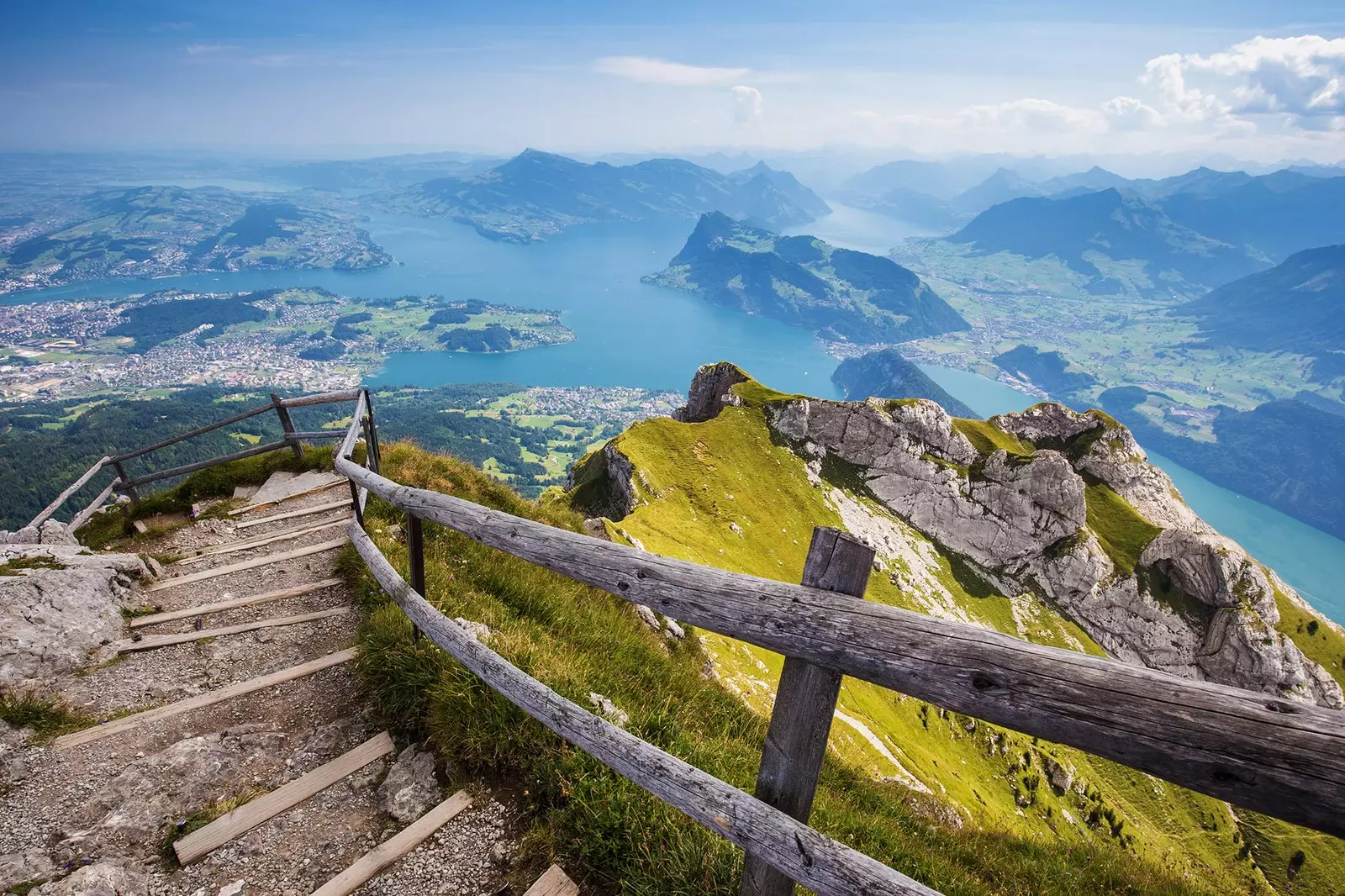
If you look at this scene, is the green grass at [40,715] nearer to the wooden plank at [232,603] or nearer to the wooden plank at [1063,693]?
the wooden plank at [232,603]

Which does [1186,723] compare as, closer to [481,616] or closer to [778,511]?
[481,616]

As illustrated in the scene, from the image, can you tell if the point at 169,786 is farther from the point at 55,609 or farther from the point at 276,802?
the point at 55,609

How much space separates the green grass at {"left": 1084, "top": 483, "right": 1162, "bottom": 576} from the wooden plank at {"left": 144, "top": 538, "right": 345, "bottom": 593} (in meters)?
89.6

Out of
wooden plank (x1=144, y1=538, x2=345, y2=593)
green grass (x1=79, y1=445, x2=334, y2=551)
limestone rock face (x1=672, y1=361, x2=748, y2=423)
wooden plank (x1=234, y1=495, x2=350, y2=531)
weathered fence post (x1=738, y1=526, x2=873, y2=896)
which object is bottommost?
limestone rock face (x1=672, y1=361, x2=748, y2=423)

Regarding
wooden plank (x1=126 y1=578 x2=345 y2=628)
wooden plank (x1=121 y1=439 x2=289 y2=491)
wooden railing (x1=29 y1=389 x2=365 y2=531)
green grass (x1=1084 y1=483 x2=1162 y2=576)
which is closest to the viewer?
wooden plank (x1=126 y1=578 x2=345 y2=628)

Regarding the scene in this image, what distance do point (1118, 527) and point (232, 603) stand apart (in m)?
95.1

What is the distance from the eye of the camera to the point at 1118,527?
77688 mm

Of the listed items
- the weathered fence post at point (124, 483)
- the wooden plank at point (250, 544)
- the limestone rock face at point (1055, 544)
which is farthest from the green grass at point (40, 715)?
the limestone rock face at point (1055, 544)

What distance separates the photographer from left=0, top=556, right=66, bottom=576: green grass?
Answer: 7.45m

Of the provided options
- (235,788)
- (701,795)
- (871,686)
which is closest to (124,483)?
(235,788)

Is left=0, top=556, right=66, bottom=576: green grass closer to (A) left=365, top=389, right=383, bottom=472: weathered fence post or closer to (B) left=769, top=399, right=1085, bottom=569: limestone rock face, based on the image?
(A) left=365, top=389, right=383, bottom=472: weathered fence post

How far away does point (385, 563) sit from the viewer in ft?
21.9

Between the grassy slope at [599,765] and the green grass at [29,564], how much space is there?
3.55 metres

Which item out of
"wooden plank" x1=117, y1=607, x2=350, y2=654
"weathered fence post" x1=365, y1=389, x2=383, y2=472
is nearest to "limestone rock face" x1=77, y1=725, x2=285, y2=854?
"wooden plank" x1=117, y1=607, x2=350, y2=654
